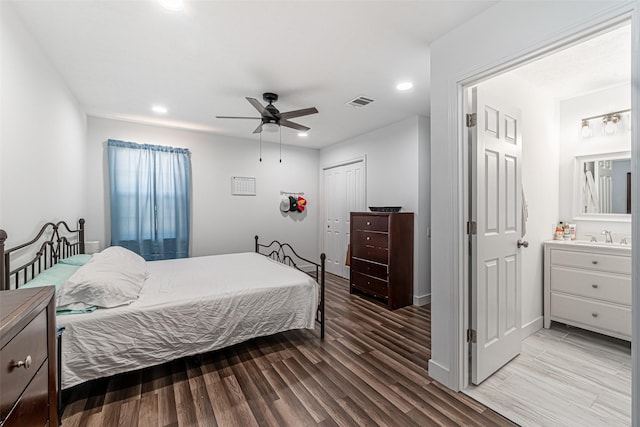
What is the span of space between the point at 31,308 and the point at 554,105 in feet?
14.7

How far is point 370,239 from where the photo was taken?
3.97 meters

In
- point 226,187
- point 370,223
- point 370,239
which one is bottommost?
point 370,239

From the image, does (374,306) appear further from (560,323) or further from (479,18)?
(479,18)

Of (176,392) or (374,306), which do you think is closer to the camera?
(176,392)

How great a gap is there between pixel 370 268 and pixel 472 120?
2.48 meters

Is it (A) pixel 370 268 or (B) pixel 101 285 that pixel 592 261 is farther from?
(B) pixel 101 285

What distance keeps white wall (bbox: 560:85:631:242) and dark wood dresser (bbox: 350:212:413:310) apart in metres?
1.74

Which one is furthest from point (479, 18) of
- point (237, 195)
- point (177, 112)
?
point (237, 195)

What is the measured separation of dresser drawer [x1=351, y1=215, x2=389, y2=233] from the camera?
371 cm

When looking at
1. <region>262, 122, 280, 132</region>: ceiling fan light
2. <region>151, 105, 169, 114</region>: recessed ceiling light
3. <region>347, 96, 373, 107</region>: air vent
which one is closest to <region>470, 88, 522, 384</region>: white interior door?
<region>347, 96, 373, 107</region>: air vent

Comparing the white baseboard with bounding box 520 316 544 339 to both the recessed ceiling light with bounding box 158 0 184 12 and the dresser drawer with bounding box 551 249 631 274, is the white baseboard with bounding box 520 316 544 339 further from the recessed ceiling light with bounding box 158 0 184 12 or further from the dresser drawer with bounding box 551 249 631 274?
the recessed ceiling light with bounding box 158 0 184 12

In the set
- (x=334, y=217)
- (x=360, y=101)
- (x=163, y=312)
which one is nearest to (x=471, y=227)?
(x=360, y=101)

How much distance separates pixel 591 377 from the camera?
216 centimetres

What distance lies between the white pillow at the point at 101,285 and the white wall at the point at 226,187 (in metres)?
2.10
